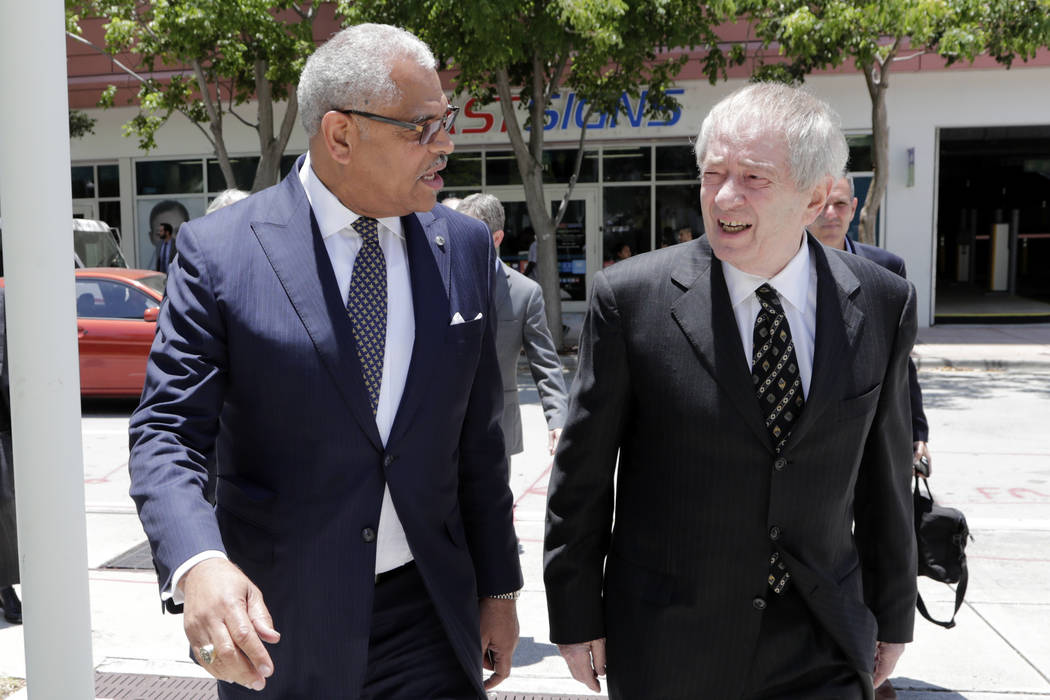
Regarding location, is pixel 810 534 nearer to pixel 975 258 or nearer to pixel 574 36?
pixel 574 36

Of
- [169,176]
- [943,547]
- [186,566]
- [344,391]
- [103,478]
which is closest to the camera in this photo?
[186,566]

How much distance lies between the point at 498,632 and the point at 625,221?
59.3 ft

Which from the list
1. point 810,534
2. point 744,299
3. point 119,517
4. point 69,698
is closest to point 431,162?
point 744,299

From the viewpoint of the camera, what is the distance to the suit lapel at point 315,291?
2.23m

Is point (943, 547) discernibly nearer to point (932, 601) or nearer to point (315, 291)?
point (932, 601)

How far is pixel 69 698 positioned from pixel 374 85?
1608 mm

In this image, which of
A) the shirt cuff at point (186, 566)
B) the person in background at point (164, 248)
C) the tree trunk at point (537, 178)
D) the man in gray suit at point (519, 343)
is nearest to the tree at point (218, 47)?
A: the person in background at point (164, 248)

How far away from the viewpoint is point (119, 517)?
7.29m

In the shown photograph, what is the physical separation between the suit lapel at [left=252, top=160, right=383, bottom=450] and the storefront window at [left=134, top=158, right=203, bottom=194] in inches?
791

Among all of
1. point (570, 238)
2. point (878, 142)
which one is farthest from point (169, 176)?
point (878, 142)

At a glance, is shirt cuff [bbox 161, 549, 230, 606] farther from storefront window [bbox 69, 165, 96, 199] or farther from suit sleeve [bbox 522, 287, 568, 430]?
storefront window [bbox 69, 165, 96, 199]

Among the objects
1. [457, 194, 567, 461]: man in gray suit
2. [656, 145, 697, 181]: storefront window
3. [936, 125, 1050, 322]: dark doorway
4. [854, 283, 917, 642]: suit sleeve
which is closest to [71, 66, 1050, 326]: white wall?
[656, 145, 697, 181]: storefront window

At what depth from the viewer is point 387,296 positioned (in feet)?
7.91

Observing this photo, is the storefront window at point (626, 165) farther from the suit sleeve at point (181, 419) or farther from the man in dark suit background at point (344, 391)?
the suit sleeve at point (181, 419)
